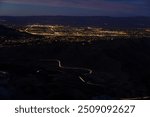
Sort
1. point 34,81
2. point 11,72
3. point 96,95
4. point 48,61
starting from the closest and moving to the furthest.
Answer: point 96,95 → point 34,81 → point 11,72 → point 48,61

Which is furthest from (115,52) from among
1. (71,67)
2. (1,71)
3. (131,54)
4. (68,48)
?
(1,71)

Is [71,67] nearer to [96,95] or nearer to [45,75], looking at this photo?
[45,75]

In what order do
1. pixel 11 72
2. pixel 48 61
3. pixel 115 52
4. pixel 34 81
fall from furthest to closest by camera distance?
pixel 115 52 < pixel 48 61 < pixel 11 72 < pixel 34 81

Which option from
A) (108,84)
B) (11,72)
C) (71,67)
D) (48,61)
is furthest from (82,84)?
(48,61)

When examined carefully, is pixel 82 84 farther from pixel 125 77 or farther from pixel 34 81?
pixel 125 77

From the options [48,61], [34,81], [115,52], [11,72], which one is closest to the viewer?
[34,81]

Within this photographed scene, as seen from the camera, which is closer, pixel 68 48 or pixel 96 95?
pixel 96 95

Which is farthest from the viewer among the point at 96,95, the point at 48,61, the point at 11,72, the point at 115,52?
the point at 115,52

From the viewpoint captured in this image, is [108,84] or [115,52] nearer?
[108,84]
